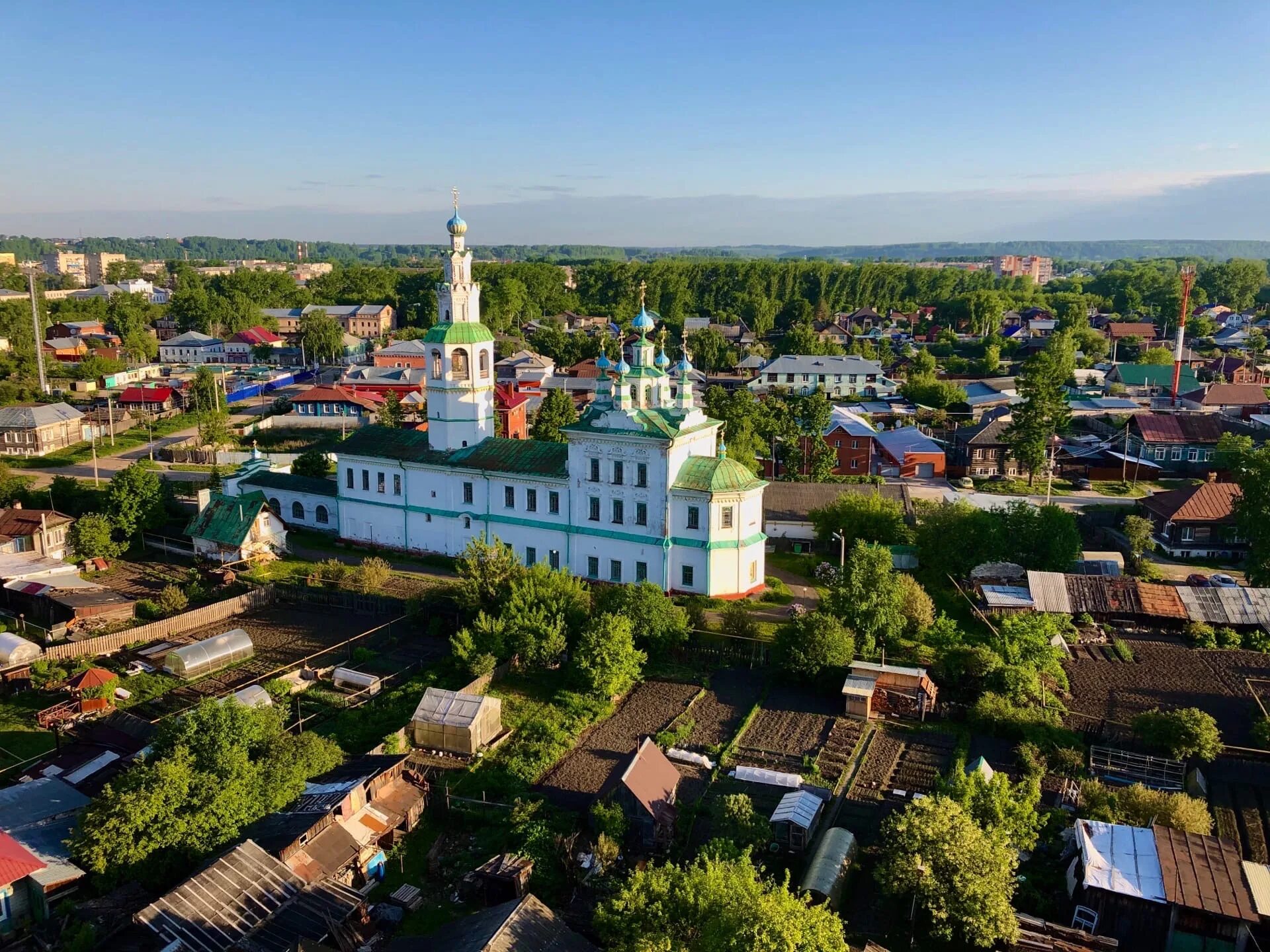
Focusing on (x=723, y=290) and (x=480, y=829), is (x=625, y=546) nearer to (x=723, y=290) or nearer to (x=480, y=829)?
(x=480, y=829)

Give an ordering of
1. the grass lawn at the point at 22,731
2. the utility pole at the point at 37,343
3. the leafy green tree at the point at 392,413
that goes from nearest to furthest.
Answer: the grass lawn at the point at 22,731, the leafy green tree at the point at 392,413, the utility pole at the point at 37,343

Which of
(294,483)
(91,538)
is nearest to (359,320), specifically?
(294,483)

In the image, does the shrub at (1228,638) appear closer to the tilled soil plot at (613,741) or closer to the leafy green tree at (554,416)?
the tilled soil plot at (613,741)

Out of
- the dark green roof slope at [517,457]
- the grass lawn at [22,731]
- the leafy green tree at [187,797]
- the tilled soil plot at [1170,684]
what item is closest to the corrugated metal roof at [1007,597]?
the tilled soil plot at [1170,684]

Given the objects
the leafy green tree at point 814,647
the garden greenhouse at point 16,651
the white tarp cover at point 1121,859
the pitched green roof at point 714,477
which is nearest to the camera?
the white tarp cover at point 1121,859

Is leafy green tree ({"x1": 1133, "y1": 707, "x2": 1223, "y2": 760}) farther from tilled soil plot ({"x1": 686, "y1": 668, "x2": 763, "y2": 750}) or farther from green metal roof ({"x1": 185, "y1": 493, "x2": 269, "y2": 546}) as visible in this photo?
green metal roof ({"x1": 185, "y1": 493, "x2": 269, "y2": 546})

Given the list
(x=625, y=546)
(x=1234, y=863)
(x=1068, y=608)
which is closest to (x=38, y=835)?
(x=625, y=546)

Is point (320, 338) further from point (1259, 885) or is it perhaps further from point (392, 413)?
point (1259, 885)

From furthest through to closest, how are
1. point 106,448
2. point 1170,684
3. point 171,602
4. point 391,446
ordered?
1. point 106,448
2. point 391,446
3. point 171,602
4. point 1170,684
